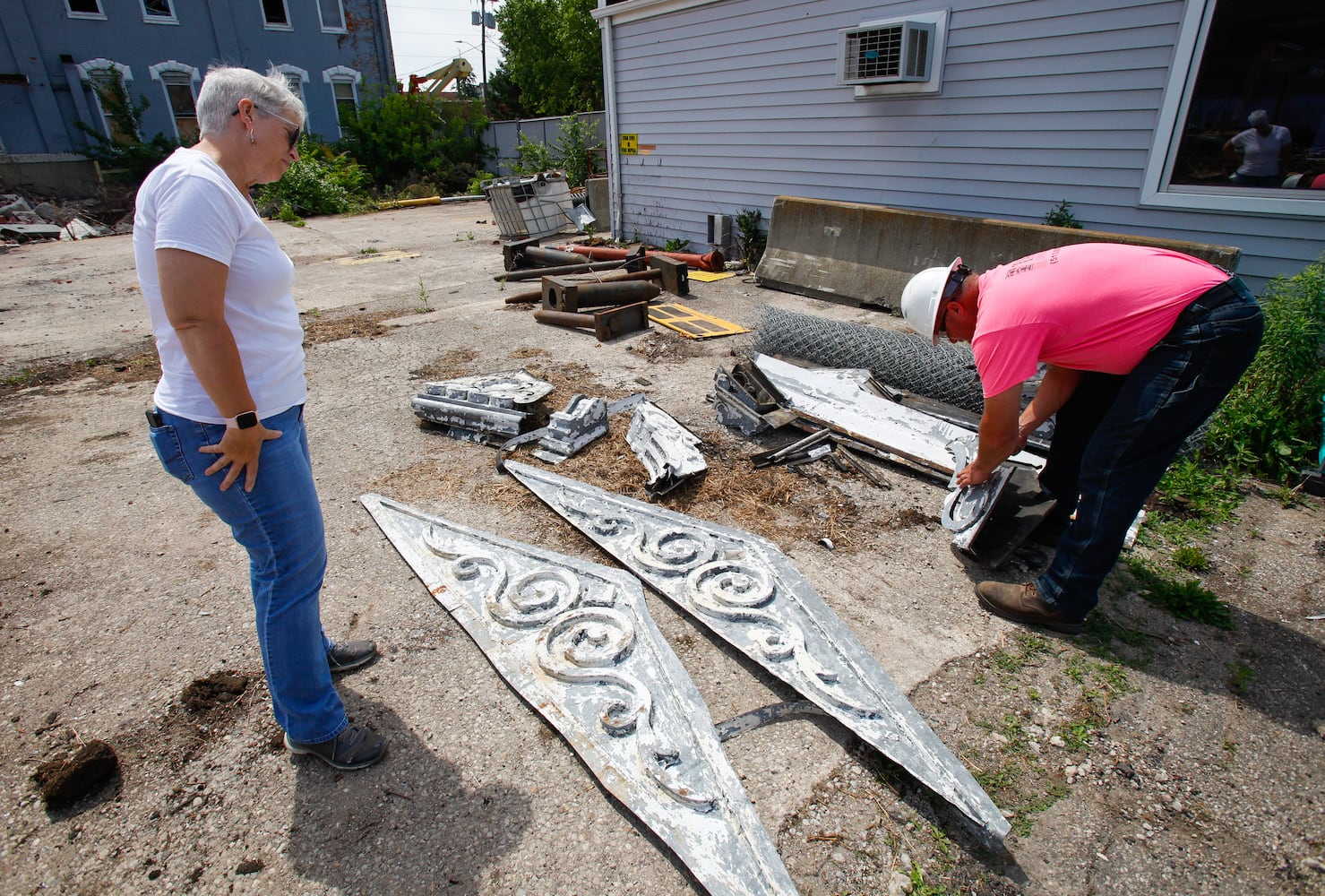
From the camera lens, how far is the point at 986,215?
274 inches

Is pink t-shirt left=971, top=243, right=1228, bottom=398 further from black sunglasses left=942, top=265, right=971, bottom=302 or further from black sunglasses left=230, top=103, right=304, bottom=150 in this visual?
black sunglasses left=230, top=103, right=304, bottom=150

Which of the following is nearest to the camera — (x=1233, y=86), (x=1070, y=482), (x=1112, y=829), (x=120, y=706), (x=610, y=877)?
(x=610, y=877)

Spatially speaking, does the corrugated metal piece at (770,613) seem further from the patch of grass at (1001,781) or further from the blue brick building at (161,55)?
the blue brick building at (161,55)

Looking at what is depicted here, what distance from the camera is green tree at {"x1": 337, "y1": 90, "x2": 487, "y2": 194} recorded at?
2189 cm

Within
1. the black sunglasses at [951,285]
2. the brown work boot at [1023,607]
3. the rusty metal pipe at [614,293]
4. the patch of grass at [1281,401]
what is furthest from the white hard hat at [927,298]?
the rusty metal pipe at [614,293]

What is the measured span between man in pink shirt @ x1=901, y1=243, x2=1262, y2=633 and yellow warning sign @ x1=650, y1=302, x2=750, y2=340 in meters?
3.98

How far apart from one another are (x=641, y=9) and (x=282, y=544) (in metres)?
10.6

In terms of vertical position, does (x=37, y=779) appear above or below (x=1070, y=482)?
below

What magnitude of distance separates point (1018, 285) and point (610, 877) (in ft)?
7.92

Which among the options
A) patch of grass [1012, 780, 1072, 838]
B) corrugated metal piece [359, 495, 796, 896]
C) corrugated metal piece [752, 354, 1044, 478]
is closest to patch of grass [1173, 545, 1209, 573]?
corrugated metal piece [752, 354, 1044, 478]

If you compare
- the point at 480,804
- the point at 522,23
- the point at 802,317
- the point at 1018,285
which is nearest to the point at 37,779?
the point at 480,804

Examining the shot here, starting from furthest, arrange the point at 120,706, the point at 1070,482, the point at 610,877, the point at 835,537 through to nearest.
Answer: the point at 835,537
the point at 1070,482
the point at 120,706
the point at 610,877

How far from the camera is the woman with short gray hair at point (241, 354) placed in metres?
1.56

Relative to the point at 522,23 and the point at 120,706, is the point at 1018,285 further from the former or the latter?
the point at 522,23
